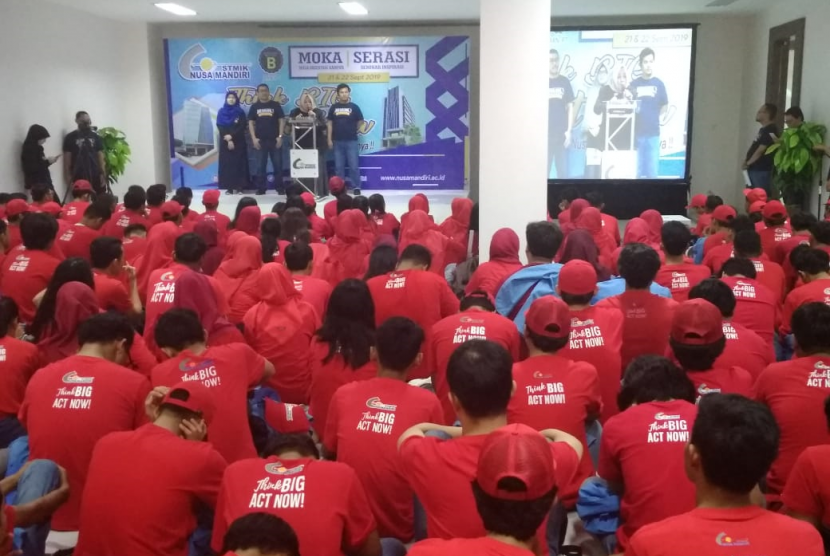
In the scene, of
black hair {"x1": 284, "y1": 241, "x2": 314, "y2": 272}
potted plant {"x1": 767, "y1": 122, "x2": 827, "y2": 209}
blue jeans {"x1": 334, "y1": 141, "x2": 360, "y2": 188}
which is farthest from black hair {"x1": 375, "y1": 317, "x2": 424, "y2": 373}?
blue jeans {"x1": 334, "y1": 141, "x2": 360, "y2": 188}

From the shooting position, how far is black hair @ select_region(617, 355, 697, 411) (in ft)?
8.03

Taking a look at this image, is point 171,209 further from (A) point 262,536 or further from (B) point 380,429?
(A) point 262,536

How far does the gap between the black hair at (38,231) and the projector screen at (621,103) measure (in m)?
7.91

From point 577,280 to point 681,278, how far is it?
138 centimetres

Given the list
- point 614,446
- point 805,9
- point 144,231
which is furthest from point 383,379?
point 805,9

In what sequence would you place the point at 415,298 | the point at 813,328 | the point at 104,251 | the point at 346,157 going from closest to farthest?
1. the point at 813,328
2. the point at 415,298
3. the point at 104,251
4. the point at 346,157

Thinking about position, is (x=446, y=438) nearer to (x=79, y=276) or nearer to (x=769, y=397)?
(x=769, y=397)

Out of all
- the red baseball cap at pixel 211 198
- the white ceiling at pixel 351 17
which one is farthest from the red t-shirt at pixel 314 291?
the white ceiling at pixel 351 17

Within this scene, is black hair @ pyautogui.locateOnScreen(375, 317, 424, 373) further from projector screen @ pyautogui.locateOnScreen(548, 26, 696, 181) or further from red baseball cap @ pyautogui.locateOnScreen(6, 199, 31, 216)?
projector screen @ pyautogui.locateOnScreen(548, 26, 696, 181)

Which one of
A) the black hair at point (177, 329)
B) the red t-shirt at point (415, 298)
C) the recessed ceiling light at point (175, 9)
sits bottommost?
the red t-shirt at point (415, 298)

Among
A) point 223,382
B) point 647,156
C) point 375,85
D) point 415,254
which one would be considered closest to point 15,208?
point 415,254

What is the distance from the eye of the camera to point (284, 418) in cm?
338

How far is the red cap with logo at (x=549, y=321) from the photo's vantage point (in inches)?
111

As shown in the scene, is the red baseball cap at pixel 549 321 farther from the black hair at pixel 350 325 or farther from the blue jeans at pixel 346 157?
the blue jeans at pixel 346 157
